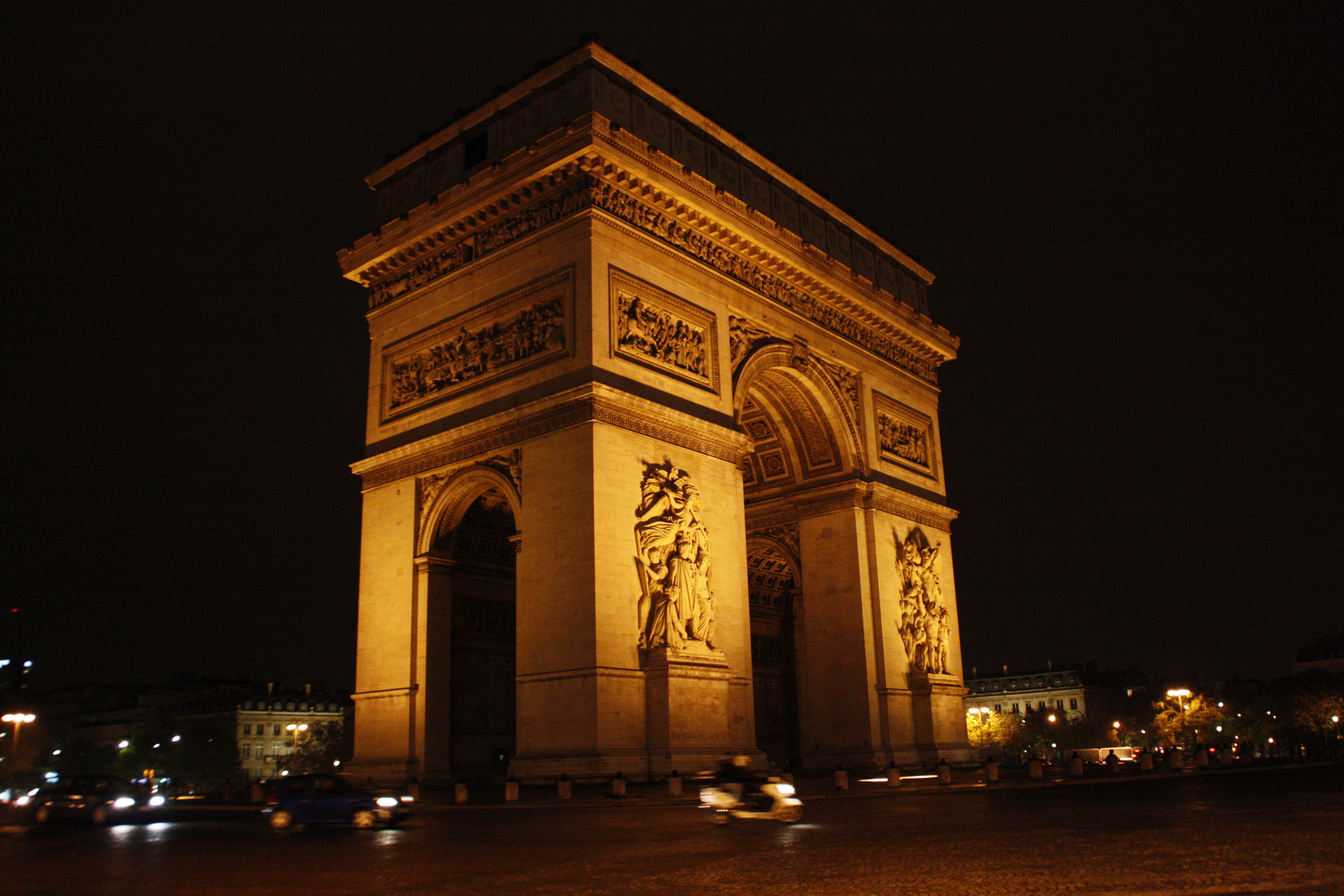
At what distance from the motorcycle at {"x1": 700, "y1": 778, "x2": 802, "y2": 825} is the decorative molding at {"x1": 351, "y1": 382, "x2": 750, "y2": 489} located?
27.7 ft

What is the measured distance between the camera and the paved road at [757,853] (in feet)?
28.7

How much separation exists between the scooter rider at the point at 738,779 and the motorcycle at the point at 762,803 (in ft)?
0.15

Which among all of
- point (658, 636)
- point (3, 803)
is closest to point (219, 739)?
point (3, 803)

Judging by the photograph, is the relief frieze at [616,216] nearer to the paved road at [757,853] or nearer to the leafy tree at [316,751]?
the paved road at [757,853]

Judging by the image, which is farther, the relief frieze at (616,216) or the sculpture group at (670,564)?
the relief frieze at (616,216)

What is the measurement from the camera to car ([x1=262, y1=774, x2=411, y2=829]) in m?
16.9

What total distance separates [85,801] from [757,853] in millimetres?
14173

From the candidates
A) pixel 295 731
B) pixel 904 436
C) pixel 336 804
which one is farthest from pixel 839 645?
pixel 295 731

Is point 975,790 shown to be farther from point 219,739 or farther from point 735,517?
point 219,739

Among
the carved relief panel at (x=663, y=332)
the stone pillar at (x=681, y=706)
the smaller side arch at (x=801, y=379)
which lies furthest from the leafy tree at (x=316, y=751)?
the stone pillar at (x=681, y=706)

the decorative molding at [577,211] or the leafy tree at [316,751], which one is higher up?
the decorative molding at [577,211]

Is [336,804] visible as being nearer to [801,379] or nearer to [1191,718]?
[801,379]

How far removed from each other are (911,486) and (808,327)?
6057 mm

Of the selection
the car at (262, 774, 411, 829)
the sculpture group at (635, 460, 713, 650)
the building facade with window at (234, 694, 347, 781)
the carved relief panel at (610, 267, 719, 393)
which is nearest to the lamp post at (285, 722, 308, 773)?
the building facade with window at (234, 694, 347, 781)
